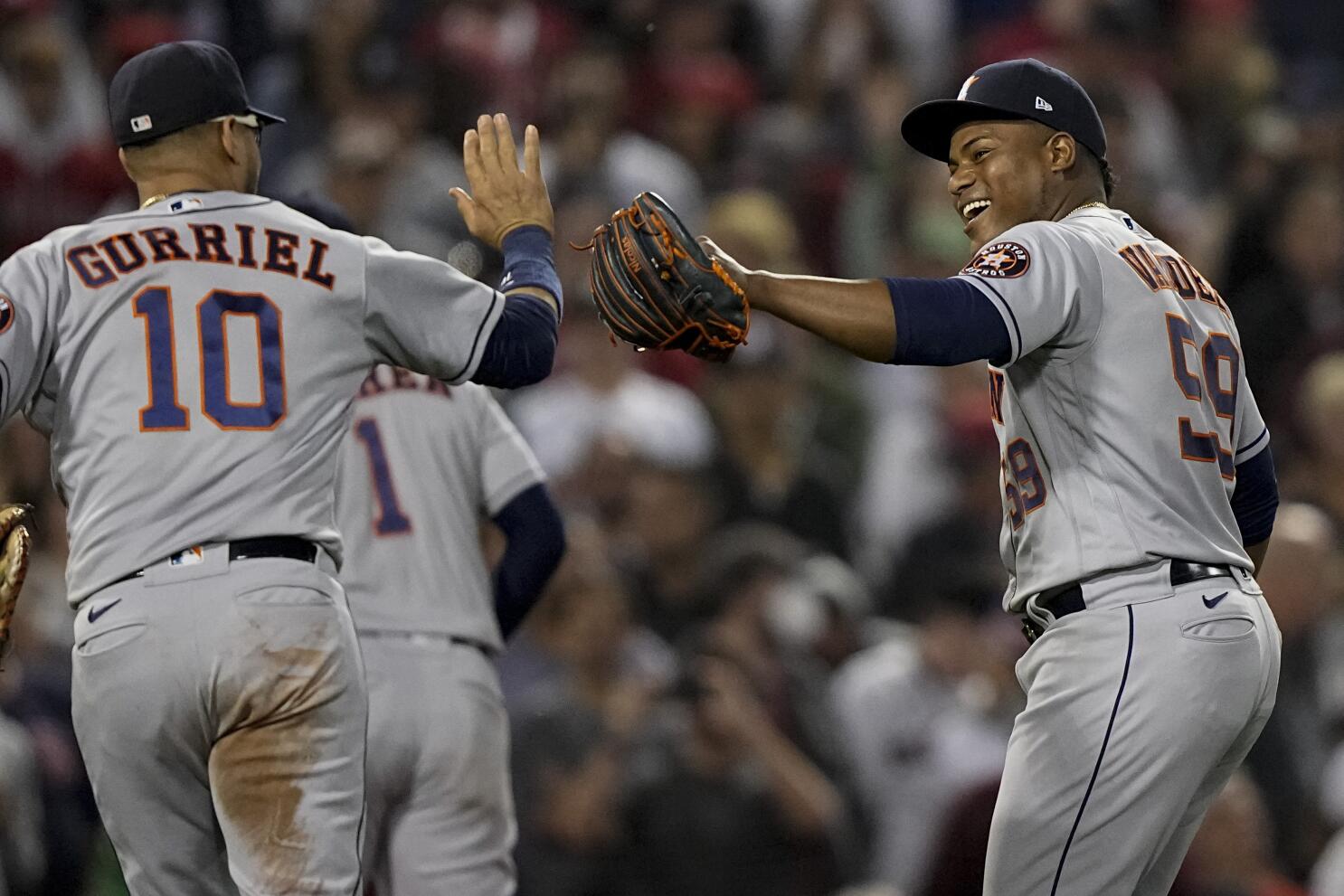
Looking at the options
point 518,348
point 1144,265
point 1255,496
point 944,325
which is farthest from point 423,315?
point 1255,496

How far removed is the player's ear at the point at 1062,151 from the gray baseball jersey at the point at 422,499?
1.87m

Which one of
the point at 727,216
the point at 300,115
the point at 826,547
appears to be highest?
the point at 300,115

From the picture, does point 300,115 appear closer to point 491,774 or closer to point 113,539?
point 491,774

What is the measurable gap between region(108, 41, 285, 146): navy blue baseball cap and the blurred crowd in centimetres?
171

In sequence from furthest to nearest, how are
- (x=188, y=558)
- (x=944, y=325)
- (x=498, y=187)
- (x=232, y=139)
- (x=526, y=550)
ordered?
(x=526, y=550) < (x=498, y=187) < (x=232, y=139) < (x=188, y=558) < (x=944, y=325)

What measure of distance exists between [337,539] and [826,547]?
4.41m

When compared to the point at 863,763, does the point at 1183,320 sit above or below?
above

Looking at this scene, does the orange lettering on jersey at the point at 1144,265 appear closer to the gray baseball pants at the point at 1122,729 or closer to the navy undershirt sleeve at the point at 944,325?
the navy undershirt sleeve at the point at 944,325

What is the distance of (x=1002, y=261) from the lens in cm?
371

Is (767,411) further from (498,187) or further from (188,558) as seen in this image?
(188,558)

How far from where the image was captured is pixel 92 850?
647cm

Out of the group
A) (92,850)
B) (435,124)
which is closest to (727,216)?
(435,124)

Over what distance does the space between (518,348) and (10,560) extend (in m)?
1.14

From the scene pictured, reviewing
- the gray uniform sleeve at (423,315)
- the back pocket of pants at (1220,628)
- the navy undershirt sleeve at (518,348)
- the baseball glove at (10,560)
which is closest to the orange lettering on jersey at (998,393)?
the back pocket of pants at (1220,628)
